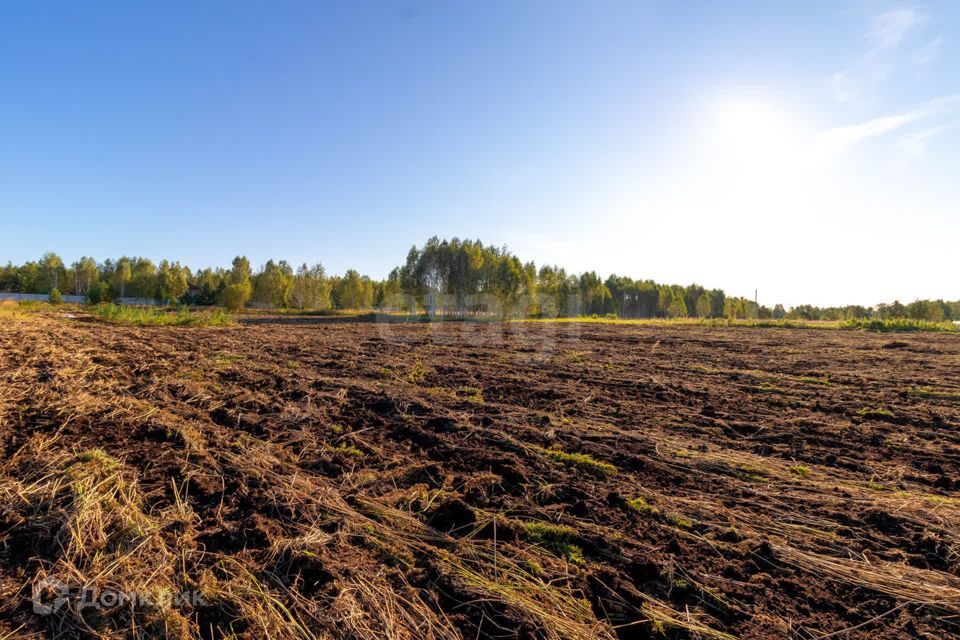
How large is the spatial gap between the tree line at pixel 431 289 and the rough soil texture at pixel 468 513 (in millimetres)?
36582

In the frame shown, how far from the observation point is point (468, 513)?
2.95m

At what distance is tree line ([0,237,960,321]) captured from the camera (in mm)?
47375

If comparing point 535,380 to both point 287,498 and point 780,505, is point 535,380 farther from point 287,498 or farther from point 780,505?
point 287,498

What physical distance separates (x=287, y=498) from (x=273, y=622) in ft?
3.97

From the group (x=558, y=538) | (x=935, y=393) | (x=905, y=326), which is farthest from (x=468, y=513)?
(x=905, y=326)

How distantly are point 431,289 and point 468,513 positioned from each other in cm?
4620

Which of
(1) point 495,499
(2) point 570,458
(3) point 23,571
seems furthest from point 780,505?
(3) point 23,571

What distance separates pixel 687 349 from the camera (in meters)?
15.3

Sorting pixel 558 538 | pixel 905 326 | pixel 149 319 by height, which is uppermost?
pixel 905 326

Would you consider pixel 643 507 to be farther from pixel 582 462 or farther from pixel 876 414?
pixel 876 414

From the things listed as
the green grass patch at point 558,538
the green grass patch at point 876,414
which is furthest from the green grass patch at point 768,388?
the green grass patch at point 558,538

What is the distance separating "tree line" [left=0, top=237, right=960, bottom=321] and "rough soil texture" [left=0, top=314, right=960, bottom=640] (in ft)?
120

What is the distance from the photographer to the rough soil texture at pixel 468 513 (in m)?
2.01

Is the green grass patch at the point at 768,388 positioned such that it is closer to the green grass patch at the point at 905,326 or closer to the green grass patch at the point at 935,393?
the green grass patch at the point at 935,393
